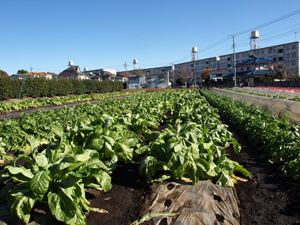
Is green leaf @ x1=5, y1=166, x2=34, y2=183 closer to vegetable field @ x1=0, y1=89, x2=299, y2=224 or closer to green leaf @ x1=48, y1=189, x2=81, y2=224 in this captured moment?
vegetable field @ x1=0, y1=89, x2=299, y2=224

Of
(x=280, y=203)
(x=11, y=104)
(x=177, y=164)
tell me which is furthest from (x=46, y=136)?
(x=11, y=104)

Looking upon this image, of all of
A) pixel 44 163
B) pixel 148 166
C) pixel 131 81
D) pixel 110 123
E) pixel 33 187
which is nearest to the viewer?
pixel 33 187

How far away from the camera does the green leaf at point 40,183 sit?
2398mm

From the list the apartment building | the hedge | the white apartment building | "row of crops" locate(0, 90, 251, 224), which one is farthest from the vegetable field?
the white apartment building

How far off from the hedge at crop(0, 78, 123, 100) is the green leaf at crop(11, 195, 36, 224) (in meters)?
23.5

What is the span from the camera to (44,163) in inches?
110

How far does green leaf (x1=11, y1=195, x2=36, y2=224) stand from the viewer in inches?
94.5

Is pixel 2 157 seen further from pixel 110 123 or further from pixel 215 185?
pixel 215 185

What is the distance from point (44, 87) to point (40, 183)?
27934mm

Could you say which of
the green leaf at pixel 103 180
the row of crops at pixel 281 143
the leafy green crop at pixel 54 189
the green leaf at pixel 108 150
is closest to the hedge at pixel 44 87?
the green leaf at pixel 108 150

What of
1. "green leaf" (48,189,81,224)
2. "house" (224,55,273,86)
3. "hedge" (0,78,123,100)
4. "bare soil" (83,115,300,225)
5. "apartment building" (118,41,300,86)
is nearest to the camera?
"green leaf" (48,189,81,224)

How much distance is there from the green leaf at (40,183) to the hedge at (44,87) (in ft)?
77.3

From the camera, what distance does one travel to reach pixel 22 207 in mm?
2449

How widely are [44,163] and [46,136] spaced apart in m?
3.38
